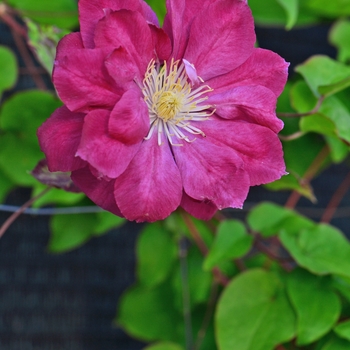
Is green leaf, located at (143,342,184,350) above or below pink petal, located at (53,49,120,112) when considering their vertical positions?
below

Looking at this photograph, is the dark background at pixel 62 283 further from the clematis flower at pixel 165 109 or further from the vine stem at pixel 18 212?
the clematis flower at pixel 165 109

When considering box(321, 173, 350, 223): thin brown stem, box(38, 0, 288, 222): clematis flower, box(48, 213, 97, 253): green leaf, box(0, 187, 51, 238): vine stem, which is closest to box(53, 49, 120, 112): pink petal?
box(38, 0, 288, 222): clematis flower

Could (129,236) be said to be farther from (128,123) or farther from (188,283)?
(128,123)

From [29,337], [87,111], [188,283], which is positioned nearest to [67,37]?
[87,111]

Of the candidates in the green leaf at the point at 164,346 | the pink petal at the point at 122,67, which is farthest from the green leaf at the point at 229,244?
the pink petal at the point at 122,67

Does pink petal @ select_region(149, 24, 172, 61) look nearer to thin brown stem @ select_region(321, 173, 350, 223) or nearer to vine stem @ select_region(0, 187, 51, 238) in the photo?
vine stem @ select_region(0, 187, 51, 238)

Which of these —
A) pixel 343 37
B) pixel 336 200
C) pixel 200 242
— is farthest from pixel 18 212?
pixel 336 200
